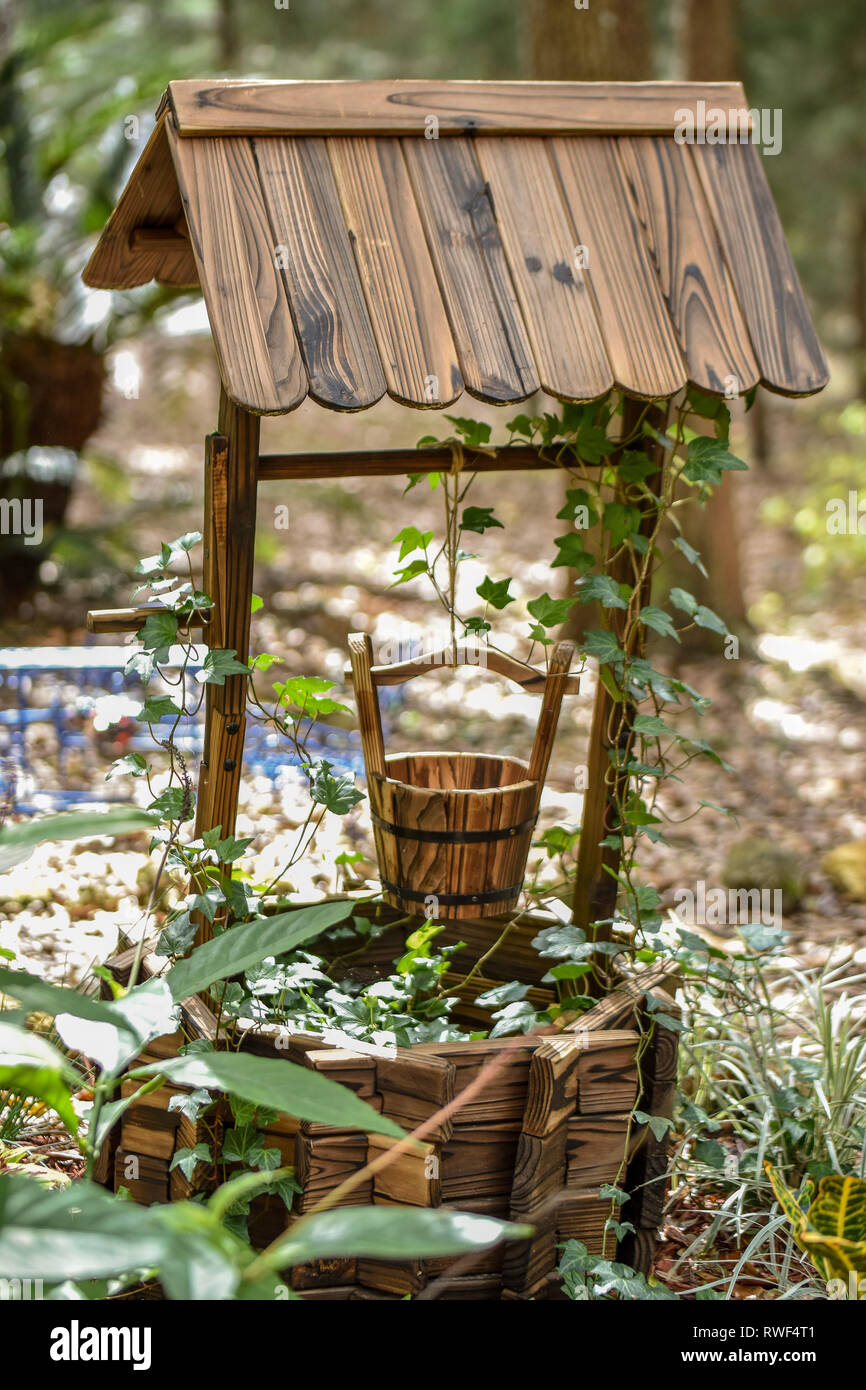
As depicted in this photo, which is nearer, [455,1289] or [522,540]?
[455,1289]

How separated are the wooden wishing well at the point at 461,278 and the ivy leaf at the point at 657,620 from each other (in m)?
→ 0.40

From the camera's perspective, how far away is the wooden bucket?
2127mm

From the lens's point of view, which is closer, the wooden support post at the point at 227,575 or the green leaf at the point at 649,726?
the wooden support post at the point at 227,575

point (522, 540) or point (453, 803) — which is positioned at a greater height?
point (522, 540)

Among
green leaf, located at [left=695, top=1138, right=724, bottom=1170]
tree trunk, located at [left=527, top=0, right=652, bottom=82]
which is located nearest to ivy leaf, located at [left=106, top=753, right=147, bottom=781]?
green leaf, located at [left=695, top=1138, right=724, bottom=1170]

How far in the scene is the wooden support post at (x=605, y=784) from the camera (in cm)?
228

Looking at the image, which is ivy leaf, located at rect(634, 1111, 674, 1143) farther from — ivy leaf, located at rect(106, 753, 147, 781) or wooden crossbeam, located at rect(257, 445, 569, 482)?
wooden crossbeam, located at rect(257, 445, 569, 482)

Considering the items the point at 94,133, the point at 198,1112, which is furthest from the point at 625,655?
the point at 94,133

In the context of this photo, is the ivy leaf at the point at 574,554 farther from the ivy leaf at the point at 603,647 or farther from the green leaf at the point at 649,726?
the green leaf at the point at 649,726

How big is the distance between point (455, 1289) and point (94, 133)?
6736 millimetres

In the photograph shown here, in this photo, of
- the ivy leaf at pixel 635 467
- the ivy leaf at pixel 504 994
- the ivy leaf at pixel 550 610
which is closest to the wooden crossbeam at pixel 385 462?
the ivy leaf at pixel 635 467

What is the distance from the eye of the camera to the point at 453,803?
211cm
